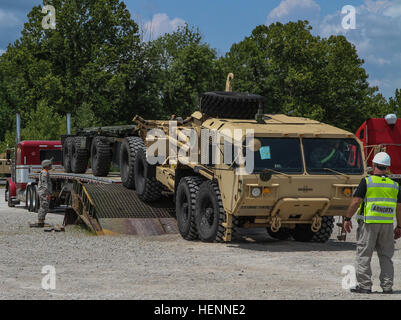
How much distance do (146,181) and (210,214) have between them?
2944 mm

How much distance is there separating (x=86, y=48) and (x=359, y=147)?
1603 inches

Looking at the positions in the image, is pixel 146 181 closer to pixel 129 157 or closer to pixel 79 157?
pixel 129 157

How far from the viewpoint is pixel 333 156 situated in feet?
40.7

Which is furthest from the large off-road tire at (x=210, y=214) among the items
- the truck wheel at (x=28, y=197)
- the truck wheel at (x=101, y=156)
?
the truck wheel at (x=28, y=197)

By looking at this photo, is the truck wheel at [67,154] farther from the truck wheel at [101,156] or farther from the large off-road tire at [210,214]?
the large off-road tire at [210,214]

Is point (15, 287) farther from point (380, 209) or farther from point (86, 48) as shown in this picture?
point (86, 48)

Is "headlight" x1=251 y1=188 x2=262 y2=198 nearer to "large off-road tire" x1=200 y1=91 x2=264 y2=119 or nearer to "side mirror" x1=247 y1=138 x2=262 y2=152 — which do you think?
"side mirror" x1=247 y1=138 x2=262 y2=152

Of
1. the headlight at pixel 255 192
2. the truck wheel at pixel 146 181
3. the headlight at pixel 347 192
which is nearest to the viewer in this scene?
the headlight at pixel 255 192

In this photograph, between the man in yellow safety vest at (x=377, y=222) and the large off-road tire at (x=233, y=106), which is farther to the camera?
the large off-road tire at (x=233, y=106)

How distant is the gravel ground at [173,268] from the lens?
7957mm

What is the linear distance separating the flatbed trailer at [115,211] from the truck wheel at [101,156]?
56cm

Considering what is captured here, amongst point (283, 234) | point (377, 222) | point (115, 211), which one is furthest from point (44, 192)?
point (377, 222)

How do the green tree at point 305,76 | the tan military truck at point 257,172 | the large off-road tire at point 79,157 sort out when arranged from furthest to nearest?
the green tree at point 305,76 → the large off-road tire at point 79,157 → the tan military truck at point 257,172
